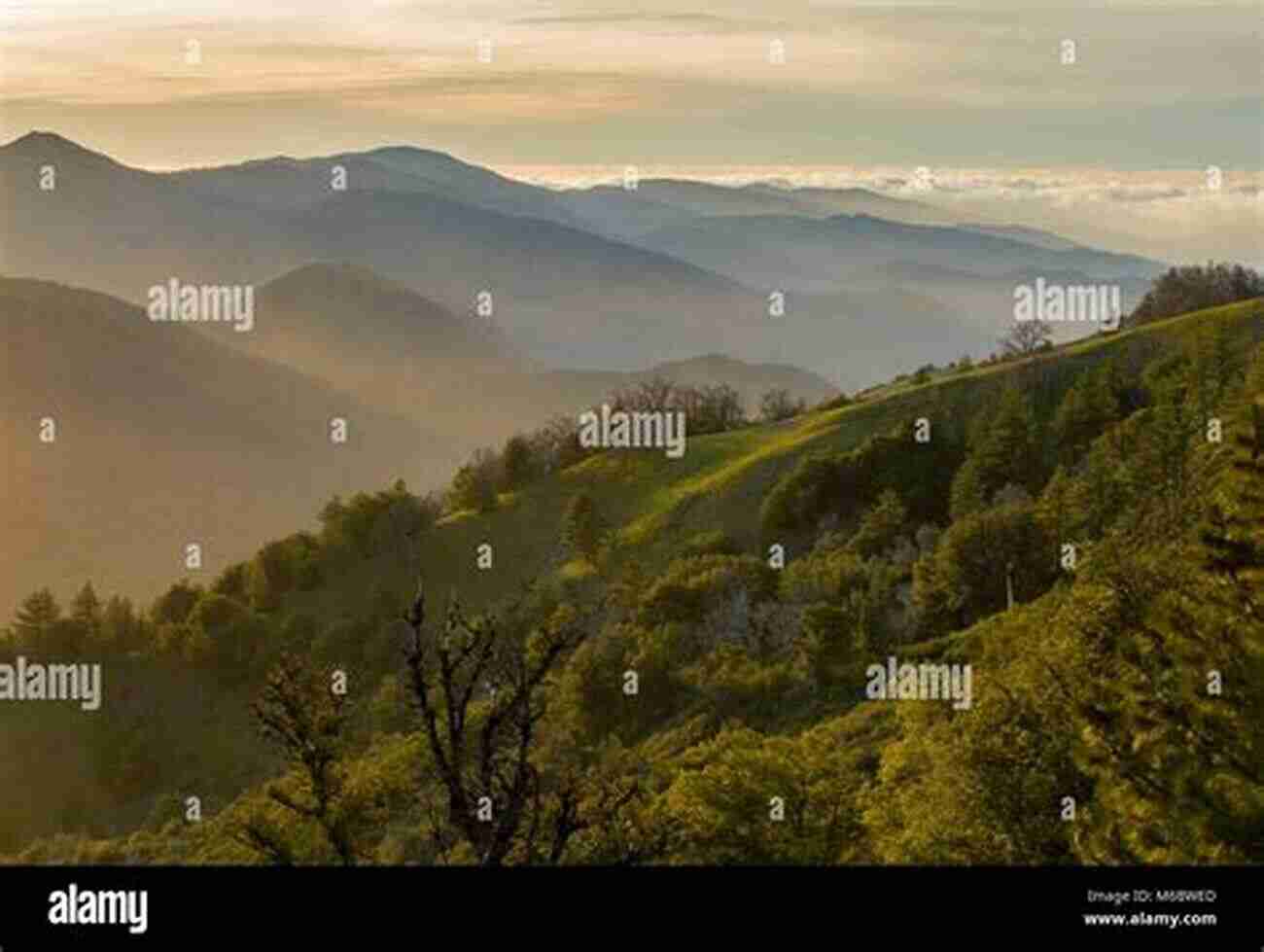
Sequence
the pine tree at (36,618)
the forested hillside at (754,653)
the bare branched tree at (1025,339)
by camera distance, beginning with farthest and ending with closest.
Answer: the bare branched tree at (1025,339), the pine tree at (36,618), the forested hillside at (754,653)

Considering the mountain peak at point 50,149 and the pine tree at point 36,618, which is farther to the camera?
the pine tree at point 36,618

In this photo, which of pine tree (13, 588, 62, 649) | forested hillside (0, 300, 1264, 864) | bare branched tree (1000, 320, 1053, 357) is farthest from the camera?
bare branched tree (1000, 320, 1053, 357)

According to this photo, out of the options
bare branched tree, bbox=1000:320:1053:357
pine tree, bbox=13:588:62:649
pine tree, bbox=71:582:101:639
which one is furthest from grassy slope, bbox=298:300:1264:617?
pine tree, bbox=13:588:62:649

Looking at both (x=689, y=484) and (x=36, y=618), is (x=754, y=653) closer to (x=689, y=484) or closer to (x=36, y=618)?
(x=689, y=484)

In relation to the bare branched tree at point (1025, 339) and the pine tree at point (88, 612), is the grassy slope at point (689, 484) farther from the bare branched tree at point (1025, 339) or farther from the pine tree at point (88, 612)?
the pine tree at point (88, 612)

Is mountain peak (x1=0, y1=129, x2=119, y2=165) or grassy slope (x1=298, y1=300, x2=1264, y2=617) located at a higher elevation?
mountain peak (x1=0, y1=129, x2=119, y2=165)

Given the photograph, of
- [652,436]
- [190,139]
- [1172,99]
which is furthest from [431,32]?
[652,436]

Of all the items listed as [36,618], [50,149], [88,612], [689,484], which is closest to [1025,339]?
[689,484]

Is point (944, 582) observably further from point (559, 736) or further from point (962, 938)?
point (962, 938)

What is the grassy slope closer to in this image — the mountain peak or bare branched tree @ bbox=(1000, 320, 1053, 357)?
bare branched tree @ bbox=(1000, 320, 1053, 357)

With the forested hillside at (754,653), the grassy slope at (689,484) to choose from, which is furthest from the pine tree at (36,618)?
the grassy slope at (689,484)
